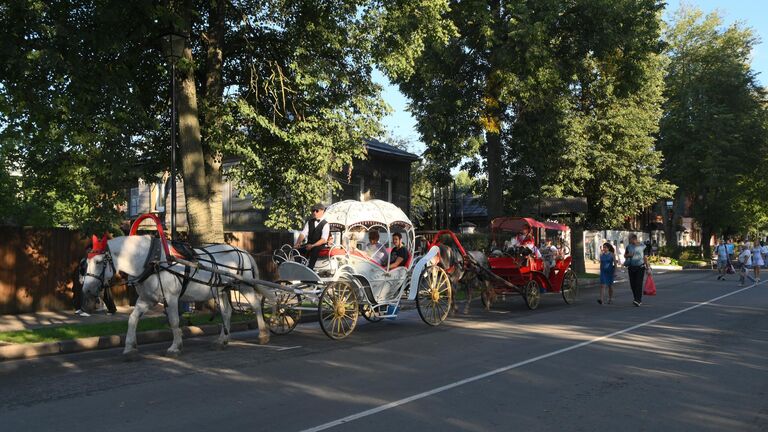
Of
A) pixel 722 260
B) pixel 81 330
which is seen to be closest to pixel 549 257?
pixel 81 330

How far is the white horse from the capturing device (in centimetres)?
999

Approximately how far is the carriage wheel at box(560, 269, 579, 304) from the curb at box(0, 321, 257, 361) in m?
9.73

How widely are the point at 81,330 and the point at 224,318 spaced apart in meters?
3.08

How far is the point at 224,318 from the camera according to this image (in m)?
11.3

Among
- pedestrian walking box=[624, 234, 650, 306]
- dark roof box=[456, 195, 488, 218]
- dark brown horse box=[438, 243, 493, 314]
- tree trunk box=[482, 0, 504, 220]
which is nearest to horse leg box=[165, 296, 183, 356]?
dark brown horse box=[438, 243, 493, 314]

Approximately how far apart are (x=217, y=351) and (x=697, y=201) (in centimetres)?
5438

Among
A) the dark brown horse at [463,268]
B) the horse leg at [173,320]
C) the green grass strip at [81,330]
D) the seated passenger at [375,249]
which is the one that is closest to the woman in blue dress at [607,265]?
the dark brown horse at [463,268]

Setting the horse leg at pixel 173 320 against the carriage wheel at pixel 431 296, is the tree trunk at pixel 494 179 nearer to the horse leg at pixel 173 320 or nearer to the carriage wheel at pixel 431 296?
the carriage wheel at pixel 431 296

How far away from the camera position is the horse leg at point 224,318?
438 inches

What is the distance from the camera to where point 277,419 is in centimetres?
643

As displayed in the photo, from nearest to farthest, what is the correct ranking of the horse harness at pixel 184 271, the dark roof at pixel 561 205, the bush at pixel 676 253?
the horse harness at pixel 184 271 → the dark roof at pixel 561 205 → the bush at pixel 676 253

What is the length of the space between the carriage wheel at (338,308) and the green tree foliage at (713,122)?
4119 cm

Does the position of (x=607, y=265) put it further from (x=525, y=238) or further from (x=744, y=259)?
(x=744, y=259)

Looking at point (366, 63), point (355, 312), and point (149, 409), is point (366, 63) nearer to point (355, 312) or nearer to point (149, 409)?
point (355, 312)
